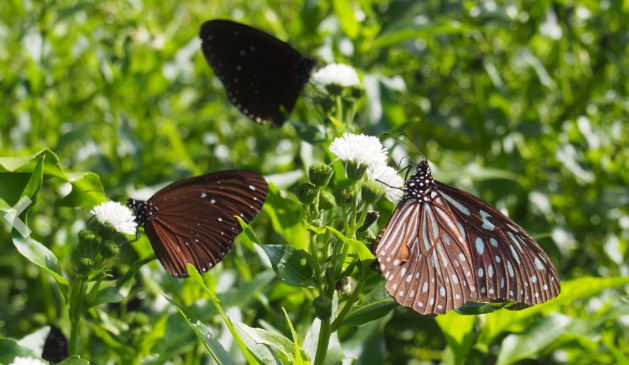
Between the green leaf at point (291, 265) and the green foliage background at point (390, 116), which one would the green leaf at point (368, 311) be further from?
the green foliage background at point (390, 116)

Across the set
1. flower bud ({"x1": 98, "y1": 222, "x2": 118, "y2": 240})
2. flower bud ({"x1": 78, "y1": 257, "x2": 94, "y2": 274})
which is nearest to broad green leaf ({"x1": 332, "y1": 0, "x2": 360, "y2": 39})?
flower bud ({"x1": 98, "y1": 222, "x2": 118, "y2": 240})

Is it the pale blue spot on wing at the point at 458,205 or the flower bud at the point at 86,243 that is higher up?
the pale blue spot on wing at the point at 458,205

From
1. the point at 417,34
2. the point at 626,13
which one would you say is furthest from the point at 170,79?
the point at 626,13

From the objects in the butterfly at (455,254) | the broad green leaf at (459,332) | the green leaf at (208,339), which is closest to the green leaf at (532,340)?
the broad green leaf at (459,332)

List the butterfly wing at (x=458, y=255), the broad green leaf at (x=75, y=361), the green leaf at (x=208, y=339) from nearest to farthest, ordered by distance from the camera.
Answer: the broad green leaf at (x=75, y=361) → the green leaf at (x=208, y=339) → the butterfly wing at (x=458, y=255)

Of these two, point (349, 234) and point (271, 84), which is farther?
point (271, 84)

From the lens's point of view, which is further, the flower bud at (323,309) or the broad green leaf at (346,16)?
the broad green leaf at (346,16)

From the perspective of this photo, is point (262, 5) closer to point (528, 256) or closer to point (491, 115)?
point (491, 115)
